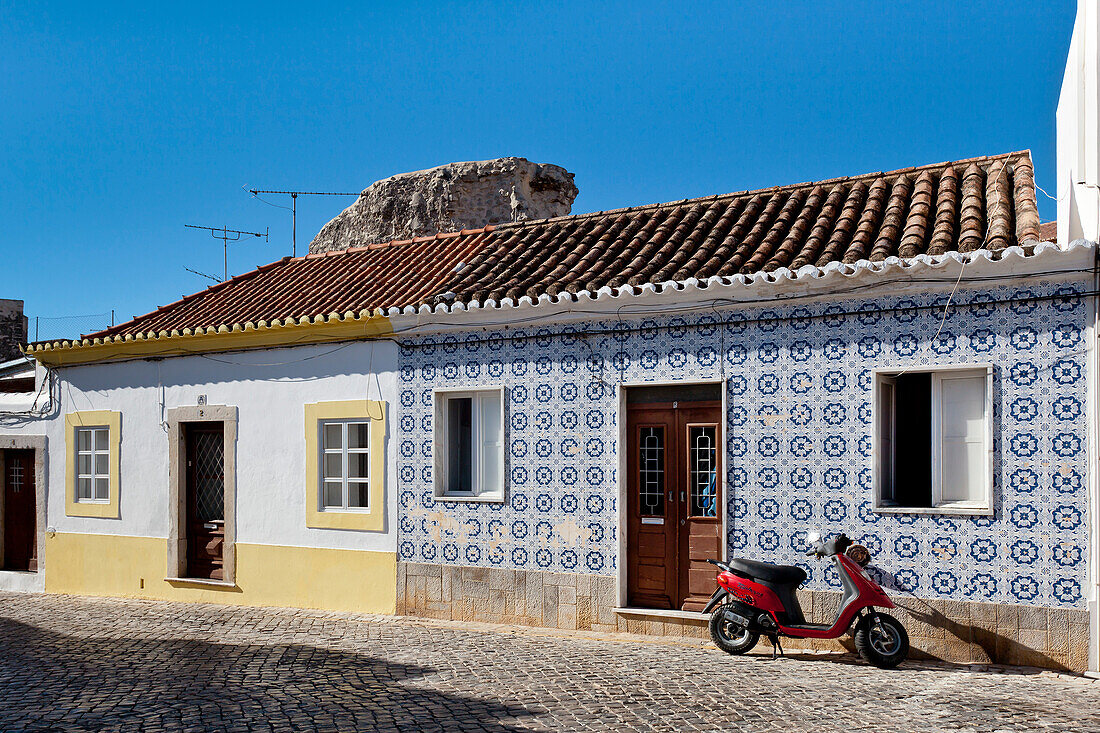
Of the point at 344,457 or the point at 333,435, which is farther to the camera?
the point at 333,435

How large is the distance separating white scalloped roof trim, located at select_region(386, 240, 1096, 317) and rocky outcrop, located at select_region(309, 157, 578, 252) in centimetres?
1175

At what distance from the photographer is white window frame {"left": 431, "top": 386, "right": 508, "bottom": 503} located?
10016 millimetres

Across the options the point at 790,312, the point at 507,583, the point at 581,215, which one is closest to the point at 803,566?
the point at 790,312

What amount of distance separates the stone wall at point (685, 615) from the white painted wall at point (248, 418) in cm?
89

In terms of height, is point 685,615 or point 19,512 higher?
point 19,512

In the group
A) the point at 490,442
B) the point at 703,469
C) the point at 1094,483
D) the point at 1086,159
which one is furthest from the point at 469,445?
the point at 1086,159

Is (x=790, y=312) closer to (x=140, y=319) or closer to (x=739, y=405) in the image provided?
(x=739, y=405)

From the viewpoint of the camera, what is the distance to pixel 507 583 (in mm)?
9914

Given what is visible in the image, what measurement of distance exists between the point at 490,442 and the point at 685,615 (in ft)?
8.60

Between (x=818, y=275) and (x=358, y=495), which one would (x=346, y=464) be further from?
(x=818, y=275)

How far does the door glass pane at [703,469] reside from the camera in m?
9.05

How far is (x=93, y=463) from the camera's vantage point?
546 inches

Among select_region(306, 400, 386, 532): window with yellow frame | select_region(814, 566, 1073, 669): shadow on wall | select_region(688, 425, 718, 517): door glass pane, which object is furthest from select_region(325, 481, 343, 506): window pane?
select_region(814, 566, 1073, 669): shadow on wall

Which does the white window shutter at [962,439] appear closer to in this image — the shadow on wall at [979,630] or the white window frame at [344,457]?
the shadow on wall at [979,630]
